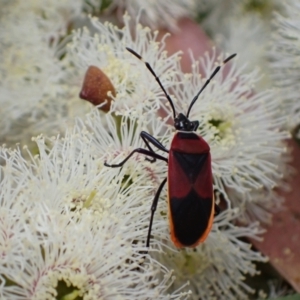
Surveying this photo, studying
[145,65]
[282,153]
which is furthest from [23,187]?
[282,153]

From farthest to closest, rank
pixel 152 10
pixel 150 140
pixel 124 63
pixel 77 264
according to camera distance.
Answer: pixel 152 10 → pixel 124 63 → pixel 150 140 → pixel 77 264

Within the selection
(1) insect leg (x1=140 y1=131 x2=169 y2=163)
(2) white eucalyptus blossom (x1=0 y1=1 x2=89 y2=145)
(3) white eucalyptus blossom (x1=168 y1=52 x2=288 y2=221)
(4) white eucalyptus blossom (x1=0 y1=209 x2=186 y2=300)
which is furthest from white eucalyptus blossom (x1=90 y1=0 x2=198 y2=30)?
(4) white eucalyptus blossom (x1=0 y1=209 x2=186 y2=300)

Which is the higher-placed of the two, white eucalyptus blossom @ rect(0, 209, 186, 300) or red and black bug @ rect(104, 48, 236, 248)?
red and black bug @ rect(104, 48, 236, 248)

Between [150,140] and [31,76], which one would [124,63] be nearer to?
[150,140]

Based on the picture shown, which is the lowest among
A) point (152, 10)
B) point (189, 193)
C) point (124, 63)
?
point (189, 193)

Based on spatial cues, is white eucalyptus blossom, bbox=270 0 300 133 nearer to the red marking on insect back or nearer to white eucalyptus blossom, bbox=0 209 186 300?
the red marking on insect back

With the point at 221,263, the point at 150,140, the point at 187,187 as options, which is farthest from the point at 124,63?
the point at 221,263

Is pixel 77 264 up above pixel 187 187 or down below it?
below
